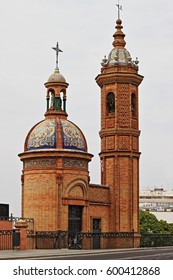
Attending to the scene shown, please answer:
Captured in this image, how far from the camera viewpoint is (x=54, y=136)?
51750 millimetres

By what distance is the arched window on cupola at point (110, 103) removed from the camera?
59188 mm

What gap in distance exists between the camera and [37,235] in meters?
50.8

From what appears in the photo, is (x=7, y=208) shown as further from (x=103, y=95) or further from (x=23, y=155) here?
(x=103, y=95)

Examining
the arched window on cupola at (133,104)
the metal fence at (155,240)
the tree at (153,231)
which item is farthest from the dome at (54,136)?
the tree at (153,231)

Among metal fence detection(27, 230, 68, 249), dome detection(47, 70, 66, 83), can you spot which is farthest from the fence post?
dome detection(47, 70, 66, 83)

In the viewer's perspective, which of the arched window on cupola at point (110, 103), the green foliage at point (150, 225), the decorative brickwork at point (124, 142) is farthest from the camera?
the green foliage at point (150, 225)

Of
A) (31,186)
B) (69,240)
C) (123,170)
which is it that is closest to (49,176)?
(31,186)

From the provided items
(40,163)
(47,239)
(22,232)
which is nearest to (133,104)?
(40,163)

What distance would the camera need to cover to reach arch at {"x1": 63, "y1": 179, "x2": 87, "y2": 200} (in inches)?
2028

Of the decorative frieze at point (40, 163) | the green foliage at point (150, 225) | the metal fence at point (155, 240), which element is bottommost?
the metal fence at point (155, 240)

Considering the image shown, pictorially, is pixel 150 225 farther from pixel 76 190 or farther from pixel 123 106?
pixel 76 190

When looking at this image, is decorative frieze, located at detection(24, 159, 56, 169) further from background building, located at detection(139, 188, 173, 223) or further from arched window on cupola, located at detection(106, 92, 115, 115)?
background building, located at detection(139, 188, 173, 223)

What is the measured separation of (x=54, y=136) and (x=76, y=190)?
4.41m

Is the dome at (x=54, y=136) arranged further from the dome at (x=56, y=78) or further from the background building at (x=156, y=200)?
the background building at (x=156, y=200)
